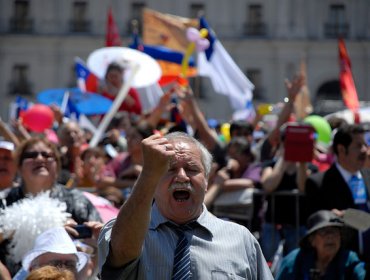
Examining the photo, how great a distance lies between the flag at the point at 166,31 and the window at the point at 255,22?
116ft

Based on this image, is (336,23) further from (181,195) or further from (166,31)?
(181,195)

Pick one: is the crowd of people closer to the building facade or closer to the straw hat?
the straw hat

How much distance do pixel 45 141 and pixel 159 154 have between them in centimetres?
249

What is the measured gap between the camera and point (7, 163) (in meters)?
6.66

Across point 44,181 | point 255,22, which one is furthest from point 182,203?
point 255,22

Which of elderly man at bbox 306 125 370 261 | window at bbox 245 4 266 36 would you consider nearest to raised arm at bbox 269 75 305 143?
elderly man at bbox 306 125 370 261

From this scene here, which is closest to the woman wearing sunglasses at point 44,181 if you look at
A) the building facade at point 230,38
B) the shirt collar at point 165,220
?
the shirt collar at point 165,220

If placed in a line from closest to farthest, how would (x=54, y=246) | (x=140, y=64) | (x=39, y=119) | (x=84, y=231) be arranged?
1. (x=54, y=246)
2. (x=84, y=231)
3. (x=140, y=64)
4. (x=39, y=119)

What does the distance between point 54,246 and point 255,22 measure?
44.8 meters

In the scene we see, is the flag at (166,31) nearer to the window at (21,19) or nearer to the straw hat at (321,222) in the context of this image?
the straw hat at (321,222)

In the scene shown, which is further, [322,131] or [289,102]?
[322,131]

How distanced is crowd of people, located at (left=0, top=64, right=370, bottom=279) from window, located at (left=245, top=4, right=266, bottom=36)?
38.1 metres

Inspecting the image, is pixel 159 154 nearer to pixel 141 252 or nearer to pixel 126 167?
pixel 141 252

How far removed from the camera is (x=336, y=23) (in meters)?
48.7
